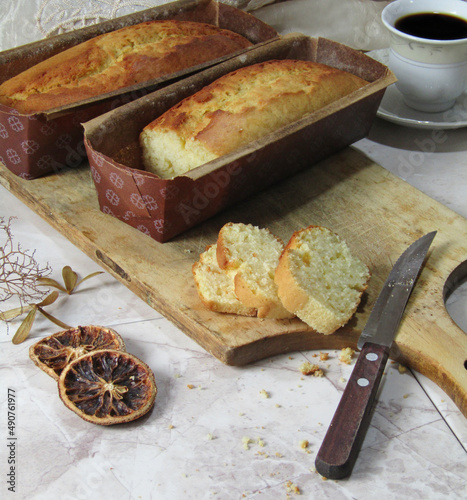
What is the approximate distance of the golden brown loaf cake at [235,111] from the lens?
2068mm

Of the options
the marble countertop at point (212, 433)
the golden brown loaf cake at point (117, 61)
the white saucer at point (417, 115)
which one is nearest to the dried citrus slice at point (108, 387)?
the marble countertop at point (212, 433)

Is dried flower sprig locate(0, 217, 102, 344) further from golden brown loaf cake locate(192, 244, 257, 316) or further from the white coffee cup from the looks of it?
the white coffee cup

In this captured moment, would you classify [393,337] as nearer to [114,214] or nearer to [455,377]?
[455,377]

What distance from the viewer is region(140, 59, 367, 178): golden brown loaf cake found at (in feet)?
6.79

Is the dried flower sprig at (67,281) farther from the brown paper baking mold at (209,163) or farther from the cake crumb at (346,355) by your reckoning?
the cake crumb at (346,355)

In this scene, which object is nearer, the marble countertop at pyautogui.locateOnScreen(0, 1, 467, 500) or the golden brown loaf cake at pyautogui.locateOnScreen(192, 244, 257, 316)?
the marble countertop at pyautogui.locateOnScreen(0, 1, 467, 500)

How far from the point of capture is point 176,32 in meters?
2.58

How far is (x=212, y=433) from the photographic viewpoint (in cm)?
153

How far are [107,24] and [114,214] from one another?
98 centimetres

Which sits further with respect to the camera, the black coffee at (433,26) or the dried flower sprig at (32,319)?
the black coffee at (433,26)

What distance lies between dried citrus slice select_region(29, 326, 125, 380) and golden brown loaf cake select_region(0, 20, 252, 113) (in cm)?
87

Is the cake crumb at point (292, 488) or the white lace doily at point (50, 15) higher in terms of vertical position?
the white lace doily at point (50, 15)

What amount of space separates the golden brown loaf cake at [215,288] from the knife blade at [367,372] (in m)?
0.32

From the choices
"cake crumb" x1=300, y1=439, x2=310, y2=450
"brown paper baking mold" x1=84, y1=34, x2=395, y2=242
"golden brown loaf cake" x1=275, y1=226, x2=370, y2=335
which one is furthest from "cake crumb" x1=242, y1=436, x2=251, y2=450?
"brown paper baking mold" x1=84, y1=34, x2=395, y2=242
